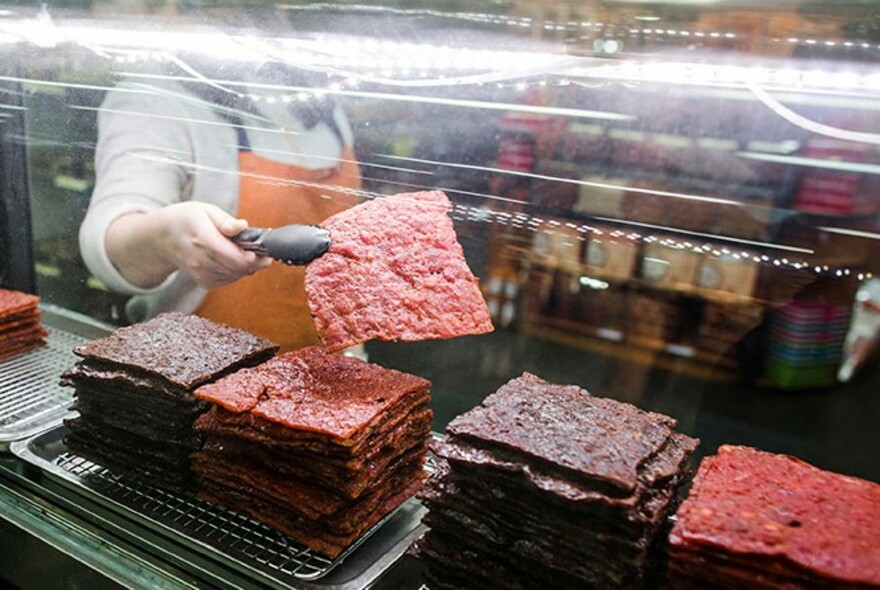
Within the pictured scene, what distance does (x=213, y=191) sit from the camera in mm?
2504

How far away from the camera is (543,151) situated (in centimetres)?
206

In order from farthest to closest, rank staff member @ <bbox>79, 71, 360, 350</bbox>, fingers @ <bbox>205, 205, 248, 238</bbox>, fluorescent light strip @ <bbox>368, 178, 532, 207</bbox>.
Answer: staff member @ <bbox>79, 71, 360, 350</bbox>
fingers @ <bbox>205, 205, 248, 238</bbox>
fluorescent light strip @ <bbox>368, 178, 532, 207</bbox>

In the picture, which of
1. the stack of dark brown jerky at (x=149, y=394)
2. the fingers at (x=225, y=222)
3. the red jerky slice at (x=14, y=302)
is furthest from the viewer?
the red jerky slice at (x=14, y=302)

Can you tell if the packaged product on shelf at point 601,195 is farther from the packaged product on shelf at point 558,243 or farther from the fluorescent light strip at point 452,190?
the fluorescent light strip at point 452,190

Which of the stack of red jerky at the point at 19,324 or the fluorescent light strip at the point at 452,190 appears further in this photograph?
the stack of red jerky at the point at 19,324

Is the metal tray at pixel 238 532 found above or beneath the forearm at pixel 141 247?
beneath

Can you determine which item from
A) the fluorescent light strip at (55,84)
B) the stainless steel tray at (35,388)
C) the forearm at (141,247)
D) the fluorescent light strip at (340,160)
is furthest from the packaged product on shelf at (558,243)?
the stainless steel tray at (35,388)

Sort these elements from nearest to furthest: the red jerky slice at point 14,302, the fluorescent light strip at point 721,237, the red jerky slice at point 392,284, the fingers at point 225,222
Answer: the fluorescent light strip at point 721,237 < the red jerky slice at point 392,284 < the fingers at point 225,222 < the red jerky slice at point 14,302

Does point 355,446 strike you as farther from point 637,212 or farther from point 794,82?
point 794,82

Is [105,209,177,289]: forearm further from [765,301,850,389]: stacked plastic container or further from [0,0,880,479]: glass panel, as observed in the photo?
[765,301,850,389]: stacked plastic container

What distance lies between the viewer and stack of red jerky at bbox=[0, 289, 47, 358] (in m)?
2.72

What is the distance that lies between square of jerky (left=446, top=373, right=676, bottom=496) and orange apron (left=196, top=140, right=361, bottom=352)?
903mm

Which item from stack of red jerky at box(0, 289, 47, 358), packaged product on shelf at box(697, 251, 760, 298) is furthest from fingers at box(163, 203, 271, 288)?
packaged product on shelf at box(697, 251, 760, 298)

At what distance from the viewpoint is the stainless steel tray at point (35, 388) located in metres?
2.26
